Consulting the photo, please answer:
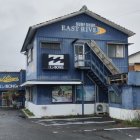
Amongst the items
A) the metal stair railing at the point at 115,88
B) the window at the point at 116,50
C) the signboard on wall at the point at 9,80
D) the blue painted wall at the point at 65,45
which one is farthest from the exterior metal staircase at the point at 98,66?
the signboard on wall at the point at 9,80

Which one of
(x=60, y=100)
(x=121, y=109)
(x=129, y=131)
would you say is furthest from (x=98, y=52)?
(x=129, y=131)

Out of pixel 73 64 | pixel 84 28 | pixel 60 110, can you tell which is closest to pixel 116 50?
pixel 84 28

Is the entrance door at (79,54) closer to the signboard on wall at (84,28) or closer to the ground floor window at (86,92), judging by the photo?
the signboard on wall at (84,28)

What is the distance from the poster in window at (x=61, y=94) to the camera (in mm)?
28469

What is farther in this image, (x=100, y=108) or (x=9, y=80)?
(x=9, y=80)

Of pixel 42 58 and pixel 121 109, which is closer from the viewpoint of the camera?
pixel 121 109

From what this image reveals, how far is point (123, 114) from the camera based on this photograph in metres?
23.0

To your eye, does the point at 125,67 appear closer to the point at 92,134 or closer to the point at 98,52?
the point at 98,52

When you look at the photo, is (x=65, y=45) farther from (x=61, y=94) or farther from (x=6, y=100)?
(x=6, y=100)

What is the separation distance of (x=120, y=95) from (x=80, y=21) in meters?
8.88

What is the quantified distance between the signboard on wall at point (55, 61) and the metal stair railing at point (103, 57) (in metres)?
2.46

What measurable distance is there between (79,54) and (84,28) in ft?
A: 8.06

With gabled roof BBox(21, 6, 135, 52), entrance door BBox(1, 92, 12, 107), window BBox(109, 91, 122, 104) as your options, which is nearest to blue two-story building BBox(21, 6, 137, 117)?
gabled roof BBox(21, 6, 135, 52)

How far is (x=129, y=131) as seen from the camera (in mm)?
17781
